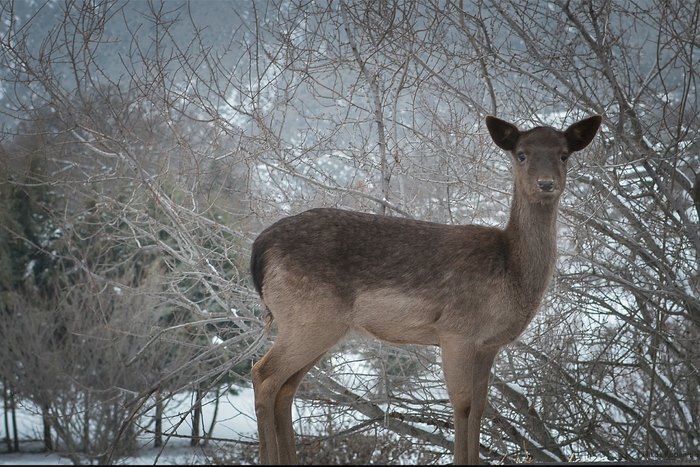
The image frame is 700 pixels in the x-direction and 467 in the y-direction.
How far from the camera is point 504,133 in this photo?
4.79 metres

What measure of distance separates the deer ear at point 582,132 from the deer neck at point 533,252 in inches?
15.3

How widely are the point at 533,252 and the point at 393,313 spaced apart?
2.99ft

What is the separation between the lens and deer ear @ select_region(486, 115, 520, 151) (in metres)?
4.74


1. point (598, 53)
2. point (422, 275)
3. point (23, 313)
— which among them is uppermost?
point (23, 313)

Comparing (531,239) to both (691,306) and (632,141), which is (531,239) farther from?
(691,306)

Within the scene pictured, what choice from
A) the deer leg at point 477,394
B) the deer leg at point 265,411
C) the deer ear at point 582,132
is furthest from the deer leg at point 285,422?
the deer ear at point 582,132

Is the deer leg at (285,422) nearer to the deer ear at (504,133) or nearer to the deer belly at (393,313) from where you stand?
the deer belly at (393,313)

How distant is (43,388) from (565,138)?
22.7 m

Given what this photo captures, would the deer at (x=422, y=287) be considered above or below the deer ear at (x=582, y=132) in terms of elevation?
below

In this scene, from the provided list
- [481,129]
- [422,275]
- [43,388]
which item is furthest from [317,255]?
[43,388]

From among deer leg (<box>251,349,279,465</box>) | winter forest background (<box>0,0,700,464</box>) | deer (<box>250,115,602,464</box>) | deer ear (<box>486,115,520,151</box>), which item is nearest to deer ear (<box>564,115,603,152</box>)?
deer (<box>250,115,602,464</box>)

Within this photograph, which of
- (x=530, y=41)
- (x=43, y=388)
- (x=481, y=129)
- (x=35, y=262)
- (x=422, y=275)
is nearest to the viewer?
(x=422, y=275)

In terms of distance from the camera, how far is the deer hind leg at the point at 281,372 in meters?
4.58

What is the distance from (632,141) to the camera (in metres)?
7.17
